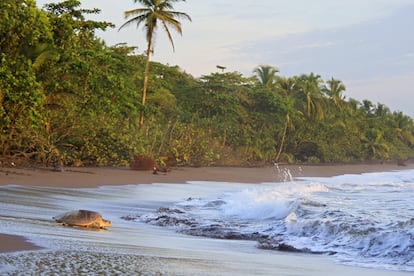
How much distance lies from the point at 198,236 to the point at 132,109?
15.5 metres

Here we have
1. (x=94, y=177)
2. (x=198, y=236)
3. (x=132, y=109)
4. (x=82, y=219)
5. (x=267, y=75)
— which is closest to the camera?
(x=82, y=219)

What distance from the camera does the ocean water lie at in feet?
16.0

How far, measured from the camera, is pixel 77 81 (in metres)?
19.7

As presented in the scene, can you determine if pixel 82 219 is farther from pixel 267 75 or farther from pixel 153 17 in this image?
pixel 267 75

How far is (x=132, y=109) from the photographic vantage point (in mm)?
23234

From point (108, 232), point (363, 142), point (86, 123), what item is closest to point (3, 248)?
point (108, 232)

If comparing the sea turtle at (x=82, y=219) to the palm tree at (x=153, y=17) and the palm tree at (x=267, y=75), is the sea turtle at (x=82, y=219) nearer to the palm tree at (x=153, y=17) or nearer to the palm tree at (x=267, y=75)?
the palm tree at (x=153, y=17)

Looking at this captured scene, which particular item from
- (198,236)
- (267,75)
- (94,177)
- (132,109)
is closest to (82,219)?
(198,236)

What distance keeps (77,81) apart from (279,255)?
14.4m

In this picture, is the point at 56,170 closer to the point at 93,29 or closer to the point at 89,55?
the point at 89,55

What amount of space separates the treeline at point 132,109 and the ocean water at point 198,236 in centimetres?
495

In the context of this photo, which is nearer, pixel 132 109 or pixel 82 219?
pixel 82 219

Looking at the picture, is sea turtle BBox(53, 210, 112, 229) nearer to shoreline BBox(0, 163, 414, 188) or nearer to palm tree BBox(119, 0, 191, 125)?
shoreline BBox(0, 163, 414, 188)

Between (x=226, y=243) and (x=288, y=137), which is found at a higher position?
(x=288, y=137)
